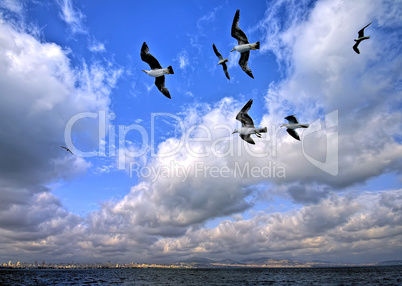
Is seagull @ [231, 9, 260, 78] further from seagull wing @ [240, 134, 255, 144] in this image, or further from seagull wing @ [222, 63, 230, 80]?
seagull wing @ [240, 134, 255, 144]

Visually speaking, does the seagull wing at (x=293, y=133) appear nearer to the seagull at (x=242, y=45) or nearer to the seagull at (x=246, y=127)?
Answer: the seagull at (x=246, y=127)

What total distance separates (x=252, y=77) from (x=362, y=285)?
52.8m

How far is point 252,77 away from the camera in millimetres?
23625

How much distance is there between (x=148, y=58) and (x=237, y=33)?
25.3ft

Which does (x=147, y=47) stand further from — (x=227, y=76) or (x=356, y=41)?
(x=356, y=41)

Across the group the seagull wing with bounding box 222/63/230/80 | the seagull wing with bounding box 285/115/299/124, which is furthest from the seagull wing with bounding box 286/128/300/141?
the seagull wing with bounding box 222/63/230/80

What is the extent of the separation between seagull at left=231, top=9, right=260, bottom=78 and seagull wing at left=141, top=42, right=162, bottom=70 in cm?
656

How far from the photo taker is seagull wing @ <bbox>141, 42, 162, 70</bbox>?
22172 millimetres

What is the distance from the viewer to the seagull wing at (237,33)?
2245 cm

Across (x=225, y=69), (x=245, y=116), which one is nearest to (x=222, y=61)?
(x=225, y=69)

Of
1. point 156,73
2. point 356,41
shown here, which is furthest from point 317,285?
point 156,73

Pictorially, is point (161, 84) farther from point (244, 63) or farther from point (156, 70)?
point (244, 63)

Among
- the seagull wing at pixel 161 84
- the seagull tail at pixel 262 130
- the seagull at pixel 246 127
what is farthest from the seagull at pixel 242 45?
the seagull wing at pixel 161 84

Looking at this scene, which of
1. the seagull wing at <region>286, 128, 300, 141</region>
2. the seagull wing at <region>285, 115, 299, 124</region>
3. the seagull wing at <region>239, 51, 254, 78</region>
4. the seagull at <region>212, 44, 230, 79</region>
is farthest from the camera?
the seagull wing at <region>286, 128, 300, 141</region>
